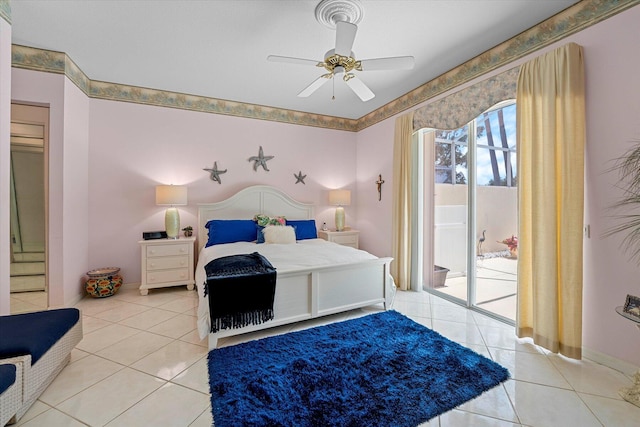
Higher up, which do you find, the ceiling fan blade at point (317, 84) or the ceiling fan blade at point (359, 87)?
the ceiling fan blade at point (317, 84)

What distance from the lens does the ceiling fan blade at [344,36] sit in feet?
6.39

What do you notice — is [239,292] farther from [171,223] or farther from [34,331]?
[171,223]

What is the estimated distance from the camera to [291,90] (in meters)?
3.86

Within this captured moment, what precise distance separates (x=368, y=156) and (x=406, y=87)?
4.68ft

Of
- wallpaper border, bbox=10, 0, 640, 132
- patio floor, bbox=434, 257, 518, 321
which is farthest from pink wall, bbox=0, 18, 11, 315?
patio floor, bbox=434, 257, 518, 321

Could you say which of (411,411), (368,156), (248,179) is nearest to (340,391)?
(411,411)

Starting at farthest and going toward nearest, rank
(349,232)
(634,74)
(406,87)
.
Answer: (349,232), (406,87), (634,74)

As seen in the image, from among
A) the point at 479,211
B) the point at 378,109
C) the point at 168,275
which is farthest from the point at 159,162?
the point at 479,211

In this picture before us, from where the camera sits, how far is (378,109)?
459 cm

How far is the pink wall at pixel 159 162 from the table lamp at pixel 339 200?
466mm

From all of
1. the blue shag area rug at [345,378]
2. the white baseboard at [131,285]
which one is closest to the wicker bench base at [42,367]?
the blue shag area rug at [345,378]

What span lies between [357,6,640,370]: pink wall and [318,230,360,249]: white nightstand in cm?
307

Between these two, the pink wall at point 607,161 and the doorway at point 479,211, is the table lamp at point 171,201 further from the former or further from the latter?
the pink wall at point 607,161

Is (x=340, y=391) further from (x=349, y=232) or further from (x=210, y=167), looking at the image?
(x=210, y=167)
